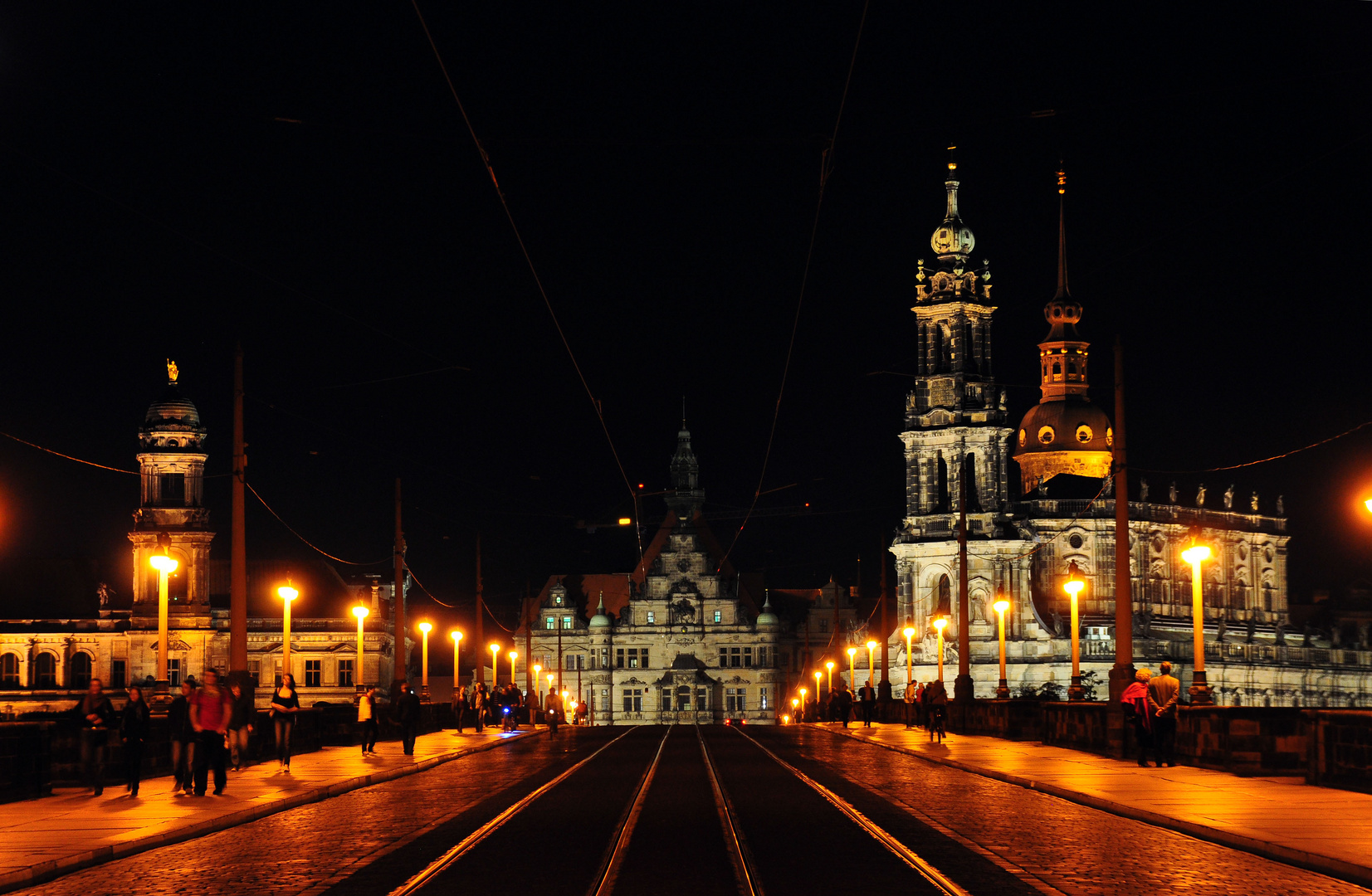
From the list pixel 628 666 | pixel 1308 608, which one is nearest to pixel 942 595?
pixel 628 666

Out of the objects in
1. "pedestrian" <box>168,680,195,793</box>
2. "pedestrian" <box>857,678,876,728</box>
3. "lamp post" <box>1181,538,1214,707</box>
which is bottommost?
"pedestrian" <box>857,678,876,728</box>

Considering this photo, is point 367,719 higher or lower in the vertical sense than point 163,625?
lower

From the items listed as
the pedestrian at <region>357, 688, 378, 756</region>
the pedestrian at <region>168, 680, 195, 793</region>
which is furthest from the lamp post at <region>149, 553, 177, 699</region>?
the pedestrian at <region>357, 688, 378, 756</region>

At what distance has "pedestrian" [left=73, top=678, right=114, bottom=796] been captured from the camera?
21.9m

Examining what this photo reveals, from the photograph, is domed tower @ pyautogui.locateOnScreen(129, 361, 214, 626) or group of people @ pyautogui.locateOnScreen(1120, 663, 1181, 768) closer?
group of people @ pyautogui.locateOnScreen(1120, 663, 1181, 768)

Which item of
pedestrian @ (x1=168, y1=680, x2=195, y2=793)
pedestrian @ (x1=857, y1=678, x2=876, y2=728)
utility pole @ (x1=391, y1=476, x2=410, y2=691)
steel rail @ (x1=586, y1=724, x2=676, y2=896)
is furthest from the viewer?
pedestrian @ (x1=857, y1=678, x2=876, y2=728)

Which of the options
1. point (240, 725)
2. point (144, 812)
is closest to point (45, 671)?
point (240, 725)

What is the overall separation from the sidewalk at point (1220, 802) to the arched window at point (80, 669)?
3111 inches

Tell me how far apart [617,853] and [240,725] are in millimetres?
11351

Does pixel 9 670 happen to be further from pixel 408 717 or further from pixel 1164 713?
pixel 1164 713

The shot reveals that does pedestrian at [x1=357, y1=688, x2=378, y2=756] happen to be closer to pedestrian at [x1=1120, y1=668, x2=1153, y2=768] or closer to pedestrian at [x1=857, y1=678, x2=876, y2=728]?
pedestrian at [x1=1120, y1=668, x2=1153, y2=768]

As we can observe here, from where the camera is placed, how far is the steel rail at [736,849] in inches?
512

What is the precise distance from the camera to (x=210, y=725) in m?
21.8

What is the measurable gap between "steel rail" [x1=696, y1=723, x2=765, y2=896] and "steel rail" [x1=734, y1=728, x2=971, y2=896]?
1.28 m
